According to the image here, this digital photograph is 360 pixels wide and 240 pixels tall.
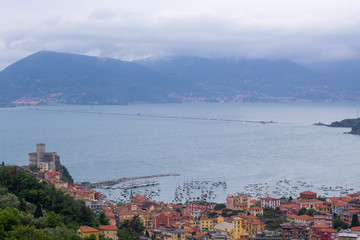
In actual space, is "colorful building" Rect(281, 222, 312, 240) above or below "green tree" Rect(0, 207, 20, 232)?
below

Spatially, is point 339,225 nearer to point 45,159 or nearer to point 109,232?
point 109,232

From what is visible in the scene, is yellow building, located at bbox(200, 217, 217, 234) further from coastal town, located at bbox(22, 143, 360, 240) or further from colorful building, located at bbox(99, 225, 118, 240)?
colorful building, located at bbox(99, 225, 118, 240)

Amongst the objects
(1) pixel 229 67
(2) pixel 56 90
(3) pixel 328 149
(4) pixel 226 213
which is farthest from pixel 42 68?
(4) pixel 226 213

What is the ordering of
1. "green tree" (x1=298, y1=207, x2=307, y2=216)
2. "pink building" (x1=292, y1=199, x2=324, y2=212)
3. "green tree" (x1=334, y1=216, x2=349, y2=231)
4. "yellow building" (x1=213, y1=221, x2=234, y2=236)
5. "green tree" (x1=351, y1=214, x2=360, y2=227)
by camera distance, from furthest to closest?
"pink building" (x1=292, y1=199, x2=324, y2=212)
"green tree" (x1=298, y1=207, x2=307, y2=216)
"green tree" (x1=334, y1=216, x2=349, y2=231)
"green tree" (x1=351, y1=214, x2=360, y2=227)
"yellow building" (x1=213, y1=221, x2=234, y2=236)

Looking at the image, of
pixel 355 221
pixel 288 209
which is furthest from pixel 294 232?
pixel 288 209

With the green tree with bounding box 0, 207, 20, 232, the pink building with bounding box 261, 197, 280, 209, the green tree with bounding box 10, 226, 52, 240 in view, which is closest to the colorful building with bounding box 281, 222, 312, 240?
the pink building with bounding box 261, 197, 280, 209

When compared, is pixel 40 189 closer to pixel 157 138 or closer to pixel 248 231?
pixel 248 231
